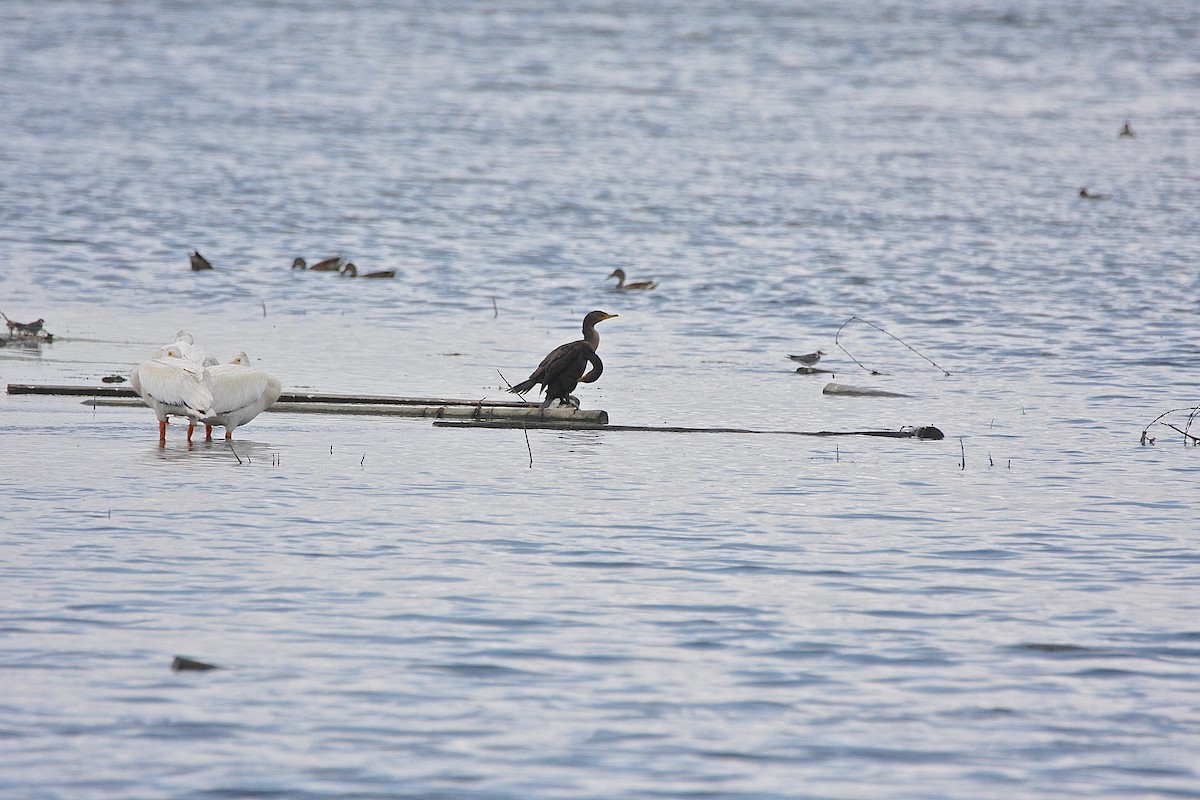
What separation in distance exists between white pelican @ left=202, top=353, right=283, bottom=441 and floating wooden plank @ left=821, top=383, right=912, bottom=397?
5.44m

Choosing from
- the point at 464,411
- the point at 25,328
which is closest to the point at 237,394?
the point at 464,411

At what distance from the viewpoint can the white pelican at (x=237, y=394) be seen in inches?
471

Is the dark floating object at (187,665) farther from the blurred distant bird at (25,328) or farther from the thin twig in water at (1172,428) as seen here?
the blurred distant bird at (25,328)

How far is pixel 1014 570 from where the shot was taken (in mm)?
9070

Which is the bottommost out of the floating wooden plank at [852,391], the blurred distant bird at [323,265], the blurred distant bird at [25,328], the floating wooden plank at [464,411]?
the floating wooden plank at [464,411]

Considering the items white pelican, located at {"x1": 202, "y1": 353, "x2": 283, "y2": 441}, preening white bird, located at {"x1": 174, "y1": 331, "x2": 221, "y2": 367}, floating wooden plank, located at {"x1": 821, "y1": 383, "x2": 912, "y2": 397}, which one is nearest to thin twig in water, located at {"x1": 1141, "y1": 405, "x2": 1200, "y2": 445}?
floating wooden plank, located at {"x1": 821, "y1": 383, "x2": 912, "y2": 397}

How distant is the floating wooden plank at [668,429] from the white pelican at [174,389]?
1.93 meters

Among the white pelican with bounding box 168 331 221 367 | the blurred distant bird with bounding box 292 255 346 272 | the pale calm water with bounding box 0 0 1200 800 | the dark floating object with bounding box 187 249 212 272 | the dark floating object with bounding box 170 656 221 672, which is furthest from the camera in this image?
the blurred distant bird with bounding box 292 255 346 272

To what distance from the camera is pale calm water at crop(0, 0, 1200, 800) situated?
6523mm

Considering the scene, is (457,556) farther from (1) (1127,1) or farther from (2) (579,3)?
(1) (1127,1)

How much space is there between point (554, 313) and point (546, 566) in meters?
12.4

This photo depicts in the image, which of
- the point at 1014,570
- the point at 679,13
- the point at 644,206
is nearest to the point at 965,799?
the point at 1014,570

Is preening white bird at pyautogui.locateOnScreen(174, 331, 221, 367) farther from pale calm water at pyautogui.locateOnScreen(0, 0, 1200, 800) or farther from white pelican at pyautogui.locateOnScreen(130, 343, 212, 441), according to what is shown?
pale calm water at pyautogui.locateOnScreen(0, 0, 1200, 800)

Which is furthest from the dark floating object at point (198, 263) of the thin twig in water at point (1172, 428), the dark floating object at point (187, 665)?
the dark floating object at point (187, 665)
